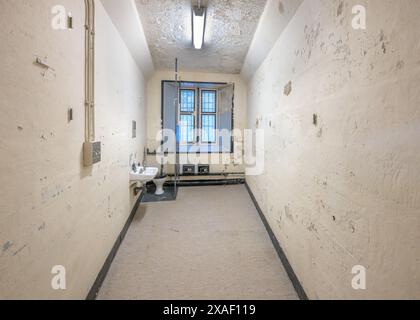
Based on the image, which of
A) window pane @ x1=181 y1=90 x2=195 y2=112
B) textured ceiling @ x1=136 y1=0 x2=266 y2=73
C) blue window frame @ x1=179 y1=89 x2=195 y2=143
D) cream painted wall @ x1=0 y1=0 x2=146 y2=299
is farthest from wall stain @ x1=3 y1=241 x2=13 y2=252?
window pane @ x1=181 y1=90 x2=195 y2=112

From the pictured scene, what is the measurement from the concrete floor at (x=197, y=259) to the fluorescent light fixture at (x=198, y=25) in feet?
7.54

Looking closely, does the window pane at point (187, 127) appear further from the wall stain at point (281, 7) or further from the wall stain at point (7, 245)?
the wall stain at point (7, 245)

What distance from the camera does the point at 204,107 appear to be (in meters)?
4.66

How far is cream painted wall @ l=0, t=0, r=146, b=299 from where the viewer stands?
0.76 metres

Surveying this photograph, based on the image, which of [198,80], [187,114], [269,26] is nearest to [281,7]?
[269,26]

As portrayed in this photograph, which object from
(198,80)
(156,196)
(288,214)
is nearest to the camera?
(288,214)

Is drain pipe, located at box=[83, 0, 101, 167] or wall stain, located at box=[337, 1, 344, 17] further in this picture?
drain pipe, located at box=[83, 0, 101, 167]

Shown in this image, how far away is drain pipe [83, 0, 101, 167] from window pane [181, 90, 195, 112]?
315cm

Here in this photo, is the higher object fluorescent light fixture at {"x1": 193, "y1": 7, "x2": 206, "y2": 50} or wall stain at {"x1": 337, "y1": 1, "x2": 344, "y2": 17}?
fluorescent light fixture at {"x1": 193, "y1": 7, "x2": 206, "y2": 50}

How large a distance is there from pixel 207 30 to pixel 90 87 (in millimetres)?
1764

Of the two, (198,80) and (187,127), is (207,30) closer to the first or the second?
(198,80)

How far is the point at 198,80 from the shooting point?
168 inches

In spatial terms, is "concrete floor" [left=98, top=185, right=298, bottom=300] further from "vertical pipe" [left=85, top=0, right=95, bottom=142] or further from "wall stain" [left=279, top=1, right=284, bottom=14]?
"wall stain" [left=279, top=1, right=284, bottom=14]
